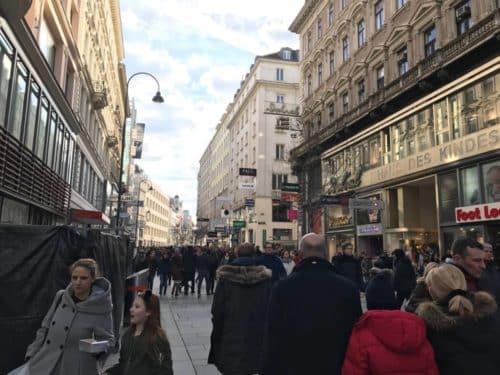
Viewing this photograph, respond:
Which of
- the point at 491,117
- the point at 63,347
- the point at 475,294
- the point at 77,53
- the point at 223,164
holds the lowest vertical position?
the point at 63,347

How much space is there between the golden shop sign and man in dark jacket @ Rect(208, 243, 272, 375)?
14637mm

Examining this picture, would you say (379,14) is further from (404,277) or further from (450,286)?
(450,286)

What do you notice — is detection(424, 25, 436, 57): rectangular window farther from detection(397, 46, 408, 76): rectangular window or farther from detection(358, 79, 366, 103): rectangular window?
detection(358, 79, 366, 103): rectangular window

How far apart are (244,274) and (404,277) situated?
17.9 ft

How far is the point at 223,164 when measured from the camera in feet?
270

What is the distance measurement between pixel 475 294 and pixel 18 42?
47.0ft

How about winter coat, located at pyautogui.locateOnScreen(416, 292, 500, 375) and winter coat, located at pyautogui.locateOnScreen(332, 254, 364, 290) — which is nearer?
winter coat, located at pyautogui.locateOnScreen(416, 292, 500, 375)

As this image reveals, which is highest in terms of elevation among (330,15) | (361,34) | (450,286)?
(330,15)

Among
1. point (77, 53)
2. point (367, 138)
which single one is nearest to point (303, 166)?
point (367, 138)

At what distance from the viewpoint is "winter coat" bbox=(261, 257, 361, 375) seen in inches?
124

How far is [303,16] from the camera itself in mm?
38625

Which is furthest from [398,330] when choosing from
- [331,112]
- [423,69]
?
[331,112]

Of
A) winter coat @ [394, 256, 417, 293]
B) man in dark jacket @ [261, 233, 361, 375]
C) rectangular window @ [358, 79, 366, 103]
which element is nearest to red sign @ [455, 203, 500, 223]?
winter coat @ [394, 256, 417, 293]

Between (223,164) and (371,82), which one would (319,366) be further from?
(223,164)
